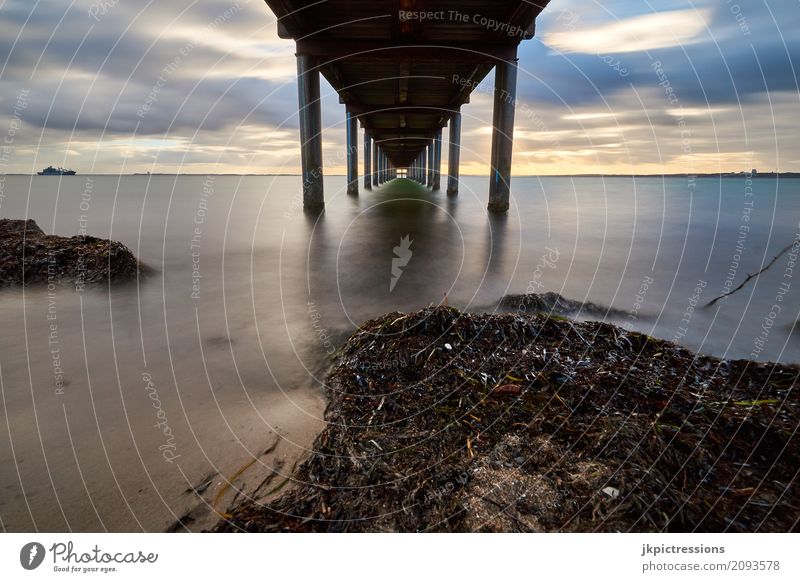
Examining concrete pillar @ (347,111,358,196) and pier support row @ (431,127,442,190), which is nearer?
concrete pillar @ (347,111,358,196)

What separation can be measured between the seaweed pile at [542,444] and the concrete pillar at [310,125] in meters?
19.3

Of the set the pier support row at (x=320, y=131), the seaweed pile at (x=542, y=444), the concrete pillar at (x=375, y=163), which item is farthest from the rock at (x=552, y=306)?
the concrete pillar at (x=375, y=163)

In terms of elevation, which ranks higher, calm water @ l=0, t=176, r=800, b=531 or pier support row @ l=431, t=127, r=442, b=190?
pier support row @ l=431, t=127, r=442, b=190

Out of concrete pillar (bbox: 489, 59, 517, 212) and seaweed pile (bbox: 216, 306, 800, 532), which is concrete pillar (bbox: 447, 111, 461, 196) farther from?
seaweed pile (bbox: 216, 306, 800, 532)

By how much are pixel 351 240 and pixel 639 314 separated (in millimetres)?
10123

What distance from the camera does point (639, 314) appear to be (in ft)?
22.7

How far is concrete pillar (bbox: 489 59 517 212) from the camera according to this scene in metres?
20.0

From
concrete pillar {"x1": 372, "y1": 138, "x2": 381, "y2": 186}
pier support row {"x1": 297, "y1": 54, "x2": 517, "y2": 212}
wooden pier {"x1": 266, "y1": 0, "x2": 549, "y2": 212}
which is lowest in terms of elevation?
pier support row {"x1": 297, "y1": 54, "x2": 517, "y2": 212}

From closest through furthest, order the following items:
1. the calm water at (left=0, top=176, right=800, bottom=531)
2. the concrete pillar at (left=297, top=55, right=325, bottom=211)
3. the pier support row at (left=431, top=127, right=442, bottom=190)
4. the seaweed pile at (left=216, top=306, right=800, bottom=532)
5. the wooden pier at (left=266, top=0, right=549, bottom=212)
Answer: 1. the seaweed pile at (left=216, top=306, right=800, bottom=532)
2. the calm water at (left=0, top=176, right=800, bottom=531)
3. the wooden pier at (left=266, top=0, right=549, bottom=212)
4. the concrete pillar at (left=297, top=55, right=325, bottom=211)
5. the pier support row at (left=431, top=127, right=442, bottom=190)

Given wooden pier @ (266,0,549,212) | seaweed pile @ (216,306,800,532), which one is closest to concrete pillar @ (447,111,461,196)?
wooden pier @ (266,0,549,212)

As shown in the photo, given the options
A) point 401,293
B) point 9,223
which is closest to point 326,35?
point 9,223

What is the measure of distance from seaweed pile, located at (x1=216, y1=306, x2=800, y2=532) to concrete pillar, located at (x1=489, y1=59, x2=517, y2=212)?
1855cm

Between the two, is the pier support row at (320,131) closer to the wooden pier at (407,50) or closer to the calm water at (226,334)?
the wooden pier at (407,50)

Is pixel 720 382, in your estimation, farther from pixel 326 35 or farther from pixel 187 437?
pixel 326 35
